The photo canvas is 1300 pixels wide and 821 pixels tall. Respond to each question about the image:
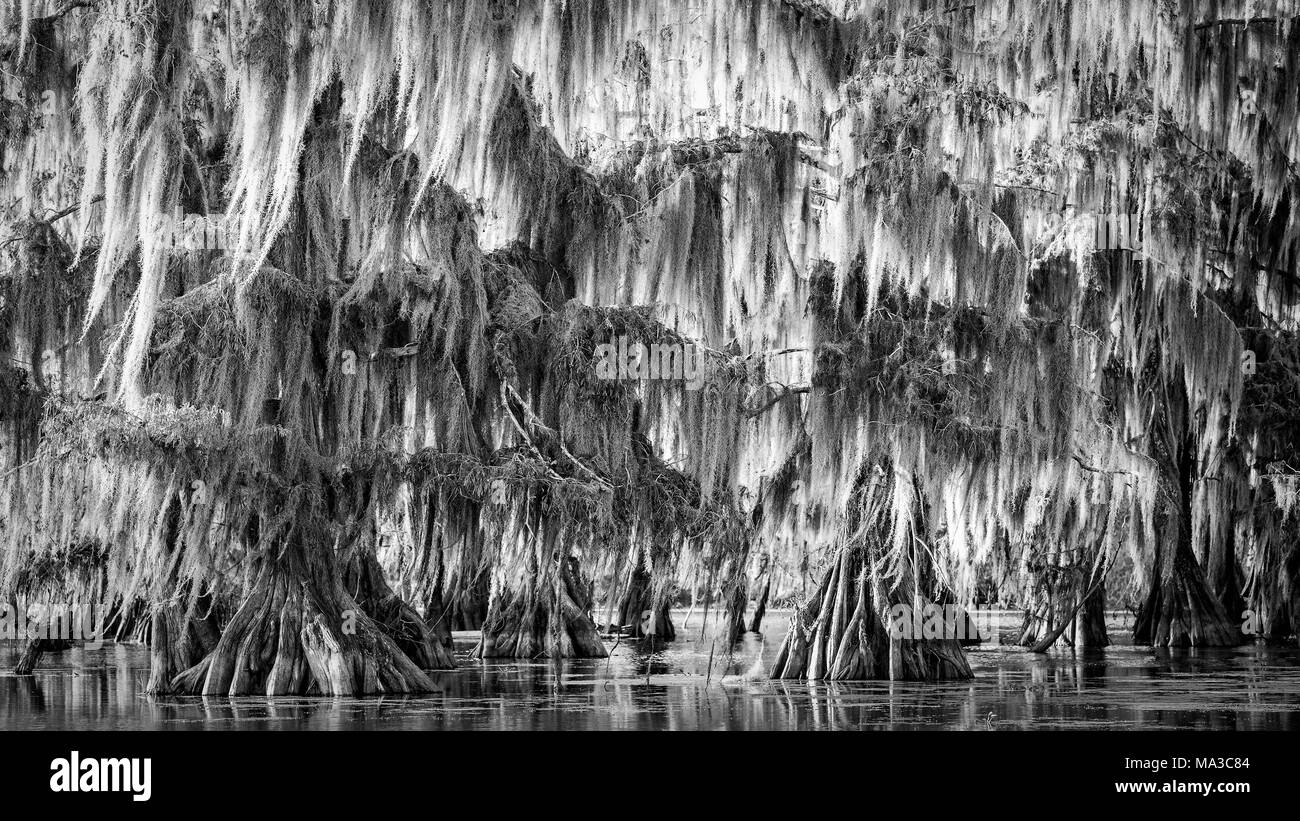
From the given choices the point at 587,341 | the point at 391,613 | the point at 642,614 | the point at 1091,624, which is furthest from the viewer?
the point at 642,614

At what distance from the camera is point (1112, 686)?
17.8 meters

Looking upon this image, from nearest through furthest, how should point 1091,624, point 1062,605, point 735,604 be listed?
1. point 735,604
2. point 1062,605
3. point 1091,624

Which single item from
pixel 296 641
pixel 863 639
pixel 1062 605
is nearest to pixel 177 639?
pixel 296 641

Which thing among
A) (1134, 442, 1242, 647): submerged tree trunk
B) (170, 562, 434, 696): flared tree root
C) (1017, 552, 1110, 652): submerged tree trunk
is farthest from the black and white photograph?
(1134, 442, 1242, 647): submerged tree trunk

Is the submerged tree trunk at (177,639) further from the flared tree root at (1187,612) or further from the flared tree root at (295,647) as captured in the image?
the flared tree root at (1187,612)

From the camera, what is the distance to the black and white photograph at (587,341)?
577 inches

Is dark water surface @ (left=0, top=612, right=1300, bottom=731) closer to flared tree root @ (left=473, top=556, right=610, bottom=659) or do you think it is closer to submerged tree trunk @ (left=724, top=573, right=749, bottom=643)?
submerged tree trunk @ (left=724, top=573, right=749, bottom=643)

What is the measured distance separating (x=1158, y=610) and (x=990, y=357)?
9598mm

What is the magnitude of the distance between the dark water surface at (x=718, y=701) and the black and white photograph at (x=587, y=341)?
4.6 inches

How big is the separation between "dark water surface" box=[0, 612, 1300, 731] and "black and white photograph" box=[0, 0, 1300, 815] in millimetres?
117

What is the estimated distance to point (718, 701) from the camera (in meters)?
16.0

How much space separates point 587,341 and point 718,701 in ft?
11.3

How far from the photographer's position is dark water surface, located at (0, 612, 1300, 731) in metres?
13.5

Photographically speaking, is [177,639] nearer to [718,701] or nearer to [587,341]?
Result: [587,341]
